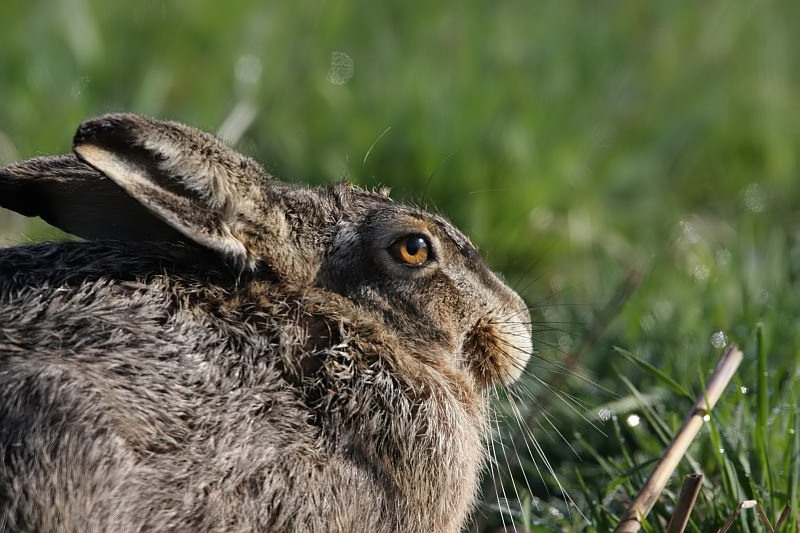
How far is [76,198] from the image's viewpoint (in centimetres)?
386

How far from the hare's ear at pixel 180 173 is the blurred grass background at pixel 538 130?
1.01 m

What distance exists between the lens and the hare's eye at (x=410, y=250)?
3904 millimetres

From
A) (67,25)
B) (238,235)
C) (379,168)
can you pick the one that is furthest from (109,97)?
(238,235)

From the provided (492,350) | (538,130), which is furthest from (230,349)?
(538,130)

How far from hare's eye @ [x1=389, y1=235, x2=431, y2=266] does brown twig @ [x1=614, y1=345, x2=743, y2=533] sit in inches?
36.7

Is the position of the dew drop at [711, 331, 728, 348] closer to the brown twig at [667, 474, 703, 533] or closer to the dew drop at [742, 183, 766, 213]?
the brown twig at [667, 474, 703, 533]

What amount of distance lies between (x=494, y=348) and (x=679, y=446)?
68cm

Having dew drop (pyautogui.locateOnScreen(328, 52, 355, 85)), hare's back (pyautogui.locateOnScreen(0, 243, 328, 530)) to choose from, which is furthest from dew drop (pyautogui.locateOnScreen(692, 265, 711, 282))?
hare's back (pyautogui.locateOnScreen(0, 243, 328, 530))

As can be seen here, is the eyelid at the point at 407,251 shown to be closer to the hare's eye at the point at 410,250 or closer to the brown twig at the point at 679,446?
the hare's eye at the point at 410,250

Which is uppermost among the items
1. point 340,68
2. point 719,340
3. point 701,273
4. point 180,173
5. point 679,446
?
point 340,68

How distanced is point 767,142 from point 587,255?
1582 mm

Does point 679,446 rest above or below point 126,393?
above

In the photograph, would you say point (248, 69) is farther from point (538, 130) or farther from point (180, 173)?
point (180, 173)

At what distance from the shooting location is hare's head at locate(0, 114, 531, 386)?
350 centimetres
